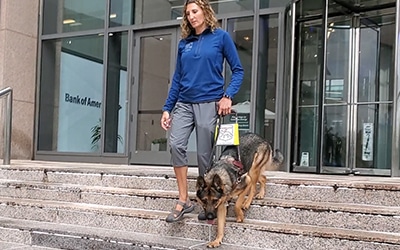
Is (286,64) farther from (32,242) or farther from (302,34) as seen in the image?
(32,242)

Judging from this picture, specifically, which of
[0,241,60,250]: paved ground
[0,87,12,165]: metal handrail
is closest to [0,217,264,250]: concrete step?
[0,241,60,250]: paved ground

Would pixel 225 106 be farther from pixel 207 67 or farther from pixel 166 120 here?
pixel 166 120

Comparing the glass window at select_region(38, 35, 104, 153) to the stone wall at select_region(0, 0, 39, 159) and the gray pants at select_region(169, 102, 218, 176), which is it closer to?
the stone wall at select_region(0, 0, 39, 159)

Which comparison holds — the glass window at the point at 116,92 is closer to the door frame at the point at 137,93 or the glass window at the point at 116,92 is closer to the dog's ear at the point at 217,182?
the door frame at the point at 137,93

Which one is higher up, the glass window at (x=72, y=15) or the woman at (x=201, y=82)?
the glass window at (x=72, y=15)

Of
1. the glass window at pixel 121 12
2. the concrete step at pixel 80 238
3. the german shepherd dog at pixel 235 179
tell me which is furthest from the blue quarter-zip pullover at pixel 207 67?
the glass window at pixel 121 12

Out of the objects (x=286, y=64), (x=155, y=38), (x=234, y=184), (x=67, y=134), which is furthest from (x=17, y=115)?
(x=234, y=184)

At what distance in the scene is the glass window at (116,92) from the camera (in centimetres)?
994

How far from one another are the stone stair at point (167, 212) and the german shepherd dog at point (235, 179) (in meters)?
0.15

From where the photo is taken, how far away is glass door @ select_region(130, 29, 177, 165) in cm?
947

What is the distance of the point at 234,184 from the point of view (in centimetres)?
384

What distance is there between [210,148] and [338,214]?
1242 millimetres

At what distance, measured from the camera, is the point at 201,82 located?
13.5 ft

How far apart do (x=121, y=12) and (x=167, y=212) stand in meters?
6.45
